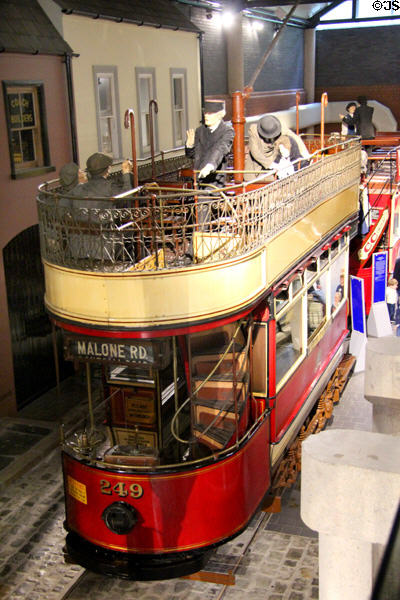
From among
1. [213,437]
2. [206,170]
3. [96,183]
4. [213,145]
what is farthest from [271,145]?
[213,437]

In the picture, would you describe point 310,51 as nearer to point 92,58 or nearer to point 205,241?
point 92,58

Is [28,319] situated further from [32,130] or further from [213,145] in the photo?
[213,145]

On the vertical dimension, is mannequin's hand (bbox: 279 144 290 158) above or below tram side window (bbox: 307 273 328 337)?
above

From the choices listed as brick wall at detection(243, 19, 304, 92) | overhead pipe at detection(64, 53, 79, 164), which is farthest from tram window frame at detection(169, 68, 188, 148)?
brick wall at detection(243, 19, 304, 92)

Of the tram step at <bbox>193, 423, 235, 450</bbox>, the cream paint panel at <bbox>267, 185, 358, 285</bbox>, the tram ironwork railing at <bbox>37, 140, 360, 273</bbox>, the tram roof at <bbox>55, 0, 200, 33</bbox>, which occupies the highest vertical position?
the tram roof at <bbox>55, 0, 200, 33</bbox>

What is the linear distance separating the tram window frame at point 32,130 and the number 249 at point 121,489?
19.2ft

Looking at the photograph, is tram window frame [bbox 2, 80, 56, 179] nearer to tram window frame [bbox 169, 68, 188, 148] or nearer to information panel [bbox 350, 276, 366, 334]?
tram window frame [bbox 169, 68, 188, 148]

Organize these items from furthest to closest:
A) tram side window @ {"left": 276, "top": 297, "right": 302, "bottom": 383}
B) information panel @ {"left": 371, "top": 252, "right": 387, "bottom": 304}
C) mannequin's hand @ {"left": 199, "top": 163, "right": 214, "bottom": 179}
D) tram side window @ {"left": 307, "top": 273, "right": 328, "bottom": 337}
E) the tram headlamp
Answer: information panel @ {"left": 371, "top": 252, "right": 387, "bottom": 304} < tram side window @ {"left": 307, "top": 273, "right": 328, "bottom": 337} < tram side window @ {"left": 276, "top": 297, "right": 302, "bottom": 383} < mannequin's hand @ {"left": 199, "top": 163, "right": 214, "bottom": 179} < the tram headlamp

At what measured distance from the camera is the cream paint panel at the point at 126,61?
1200 cm

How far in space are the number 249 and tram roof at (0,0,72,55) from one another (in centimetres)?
662

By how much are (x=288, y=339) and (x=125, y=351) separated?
9.00 ft

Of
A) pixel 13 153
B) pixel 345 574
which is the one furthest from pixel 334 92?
pixel 345 574

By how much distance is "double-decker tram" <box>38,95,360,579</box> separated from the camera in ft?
19.5

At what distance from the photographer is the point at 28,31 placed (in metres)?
10.8
